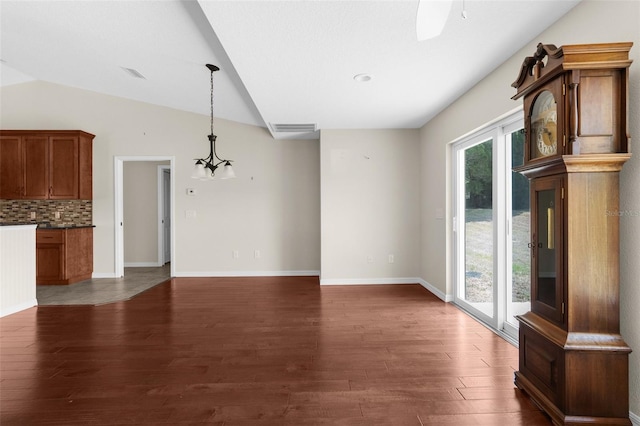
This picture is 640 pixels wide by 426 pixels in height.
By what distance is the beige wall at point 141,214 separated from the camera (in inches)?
259

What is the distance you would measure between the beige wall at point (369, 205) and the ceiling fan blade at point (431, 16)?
3.76 meters

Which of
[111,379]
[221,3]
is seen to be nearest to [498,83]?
[221,3]

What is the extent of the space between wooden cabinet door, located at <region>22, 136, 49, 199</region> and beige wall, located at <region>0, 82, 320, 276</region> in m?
0.50

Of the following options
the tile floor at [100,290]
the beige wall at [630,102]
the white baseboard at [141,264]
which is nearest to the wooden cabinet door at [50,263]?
the tile floor at [100,290]

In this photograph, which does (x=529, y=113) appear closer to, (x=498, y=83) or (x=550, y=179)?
(x=550, y=179)

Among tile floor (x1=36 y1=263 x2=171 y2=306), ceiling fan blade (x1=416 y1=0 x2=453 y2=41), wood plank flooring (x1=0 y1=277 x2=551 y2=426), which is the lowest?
wood plank flooring (x1=0 y1=277 x2=551 y2=426)

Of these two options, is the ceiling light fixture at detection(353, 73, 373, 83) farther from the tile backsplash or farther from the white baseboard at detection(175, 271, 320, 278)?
the tile backsplash

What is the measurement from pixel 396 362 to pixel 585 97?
2.09 meters

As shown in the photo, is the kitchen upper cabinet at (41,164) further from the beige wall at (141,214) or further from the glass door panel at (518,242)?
the glass door panel at (518,242)

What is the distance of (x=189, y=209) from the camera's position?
219 inches

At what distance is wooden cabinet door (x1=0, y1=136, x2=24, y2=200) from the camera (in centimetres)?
504

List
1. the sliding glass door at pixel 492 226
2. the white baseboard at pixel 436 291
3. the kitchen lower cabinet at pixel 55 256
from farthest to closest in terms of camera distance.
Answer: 1. the kitchen lower cabinet at pixel 55 256
2. the white baseboard at pixel 436 291
3. the sliding glass door at pixel 492 226

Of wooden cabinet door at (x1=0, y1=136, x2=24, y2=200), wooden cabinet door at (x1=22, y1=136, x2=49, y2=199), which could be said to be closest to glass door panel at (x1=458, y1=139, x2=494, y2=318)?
wooden cabinet door at (x1=22, y1=136, x2=49, y2=199)

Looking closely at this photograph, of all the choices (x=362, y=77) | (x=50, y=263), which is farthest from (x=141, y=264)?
(x=362, y=77)
